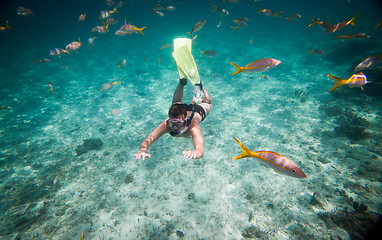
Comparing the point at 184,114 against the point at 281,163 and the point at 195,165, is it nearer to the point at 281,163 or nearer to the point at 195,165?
the point at 281,163

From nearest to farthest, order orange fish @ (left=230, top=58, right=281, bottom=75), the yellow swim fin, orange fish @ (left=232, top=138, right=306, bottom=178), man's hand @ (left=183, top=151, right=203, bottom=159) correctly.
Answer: orange fish @ (left=232, top=138, right=306, bottom=178) → man's hand @ (left=183, top=151, right=203, bottom=159) → orange fish @ (left=230, top=58, right=281, bottom=75) → the yellow swim fin

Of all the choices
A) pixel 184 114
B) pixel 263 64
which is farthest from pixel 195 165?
pixel 263 64

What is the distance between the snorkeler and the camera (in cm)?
310

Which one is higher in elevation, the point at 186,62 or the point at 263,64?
the point at 186,62

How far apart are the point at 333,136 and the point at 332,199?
368 centimetres

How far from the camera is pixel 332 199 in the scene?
4.52 m

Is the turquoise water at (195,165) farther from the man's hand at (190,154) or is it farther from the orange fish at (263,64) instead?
the orange fish at (263,64)

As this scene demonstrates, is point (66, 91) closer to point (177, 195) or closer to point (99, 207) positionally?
point (99, 207)

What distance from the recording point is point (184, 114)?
130 inches

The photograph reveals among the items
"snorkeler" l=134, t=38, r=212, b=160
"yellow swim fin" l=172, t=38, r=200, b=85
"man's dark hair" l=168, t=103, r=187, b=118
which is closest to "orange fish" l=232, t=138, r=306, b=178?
"snorkeler" l=134, t=38, r=212, b=160

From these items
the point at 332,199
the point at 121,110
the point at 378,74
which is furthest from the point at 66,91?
the point at 378,74

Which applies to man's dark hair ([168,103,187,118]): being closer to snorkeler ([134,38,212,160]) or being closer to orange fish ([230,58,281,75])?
snorkeler ([134,38,212,160])

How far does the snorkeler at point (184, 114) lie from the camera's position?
10.2ft

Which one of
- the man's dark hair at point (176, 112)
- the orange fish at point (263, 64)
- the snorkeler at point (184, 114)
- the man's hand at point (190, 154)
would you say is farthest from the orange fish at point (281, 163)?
the orange fish at point (263, 64)
